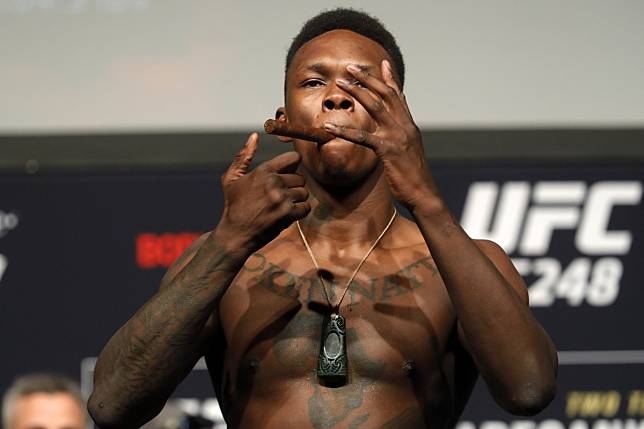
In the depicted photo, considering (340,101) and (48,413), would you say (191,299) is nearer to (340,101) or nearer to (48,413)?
(340,101)

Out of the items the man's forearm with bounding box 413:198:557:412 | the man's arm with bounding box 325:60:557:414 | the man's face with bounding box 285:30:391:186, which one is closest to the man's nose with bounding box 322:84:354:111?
the man's face with bounding box 285:30:391:186

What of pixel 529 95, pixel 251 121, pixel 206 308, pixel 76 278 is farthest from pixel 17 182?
pixel 206 308

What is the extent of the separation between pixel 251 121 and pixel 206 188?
251 millimetres

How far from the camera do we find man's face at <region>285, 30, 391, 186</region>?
6.70ft

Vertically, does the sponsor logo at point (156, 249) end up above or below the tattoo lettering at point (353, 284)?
below

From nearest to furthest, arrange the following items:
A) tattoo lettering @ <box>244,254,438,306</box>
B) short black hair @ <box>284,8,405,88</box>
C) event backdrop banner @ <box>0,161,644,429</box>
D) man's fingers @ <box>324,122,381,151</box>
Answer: man's fingers @ <box>324,122,381,151</box>
tattoo lettering @ <box>244,254,438,306</box>
short black hair @ <box>284,8,405,88</box>
event backdrop banner @ <box>0,161,644,429</box>

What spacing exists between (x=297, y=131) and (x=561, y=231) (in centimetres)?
163

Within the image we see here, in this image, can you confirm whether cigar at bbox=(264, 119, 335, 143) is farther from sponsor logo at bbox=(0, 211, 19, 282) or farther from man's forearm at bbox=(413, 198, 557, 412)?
sponsor logo at bbox=(0, 211, 19, 282)

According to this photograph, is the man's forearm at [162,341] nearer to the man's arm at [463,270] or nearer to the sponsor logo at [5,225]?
the man's arm at [463,270]

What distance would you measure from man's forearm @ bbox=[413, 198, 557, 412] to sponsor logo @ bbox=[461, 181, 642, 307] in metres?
1.51

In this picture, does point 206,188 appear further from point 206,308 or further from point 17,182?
point 206,308

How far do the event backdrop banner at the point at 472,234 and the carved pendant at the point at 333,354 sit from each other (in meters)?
1.35

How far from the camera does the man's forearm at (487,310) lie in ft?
6.19

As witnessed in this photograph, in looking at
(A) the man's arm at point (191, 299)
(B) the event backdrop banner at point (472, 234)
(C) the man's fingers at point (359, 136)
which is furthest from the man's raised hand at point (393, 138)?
(B) the event backdrop banner at point (472, 234)
